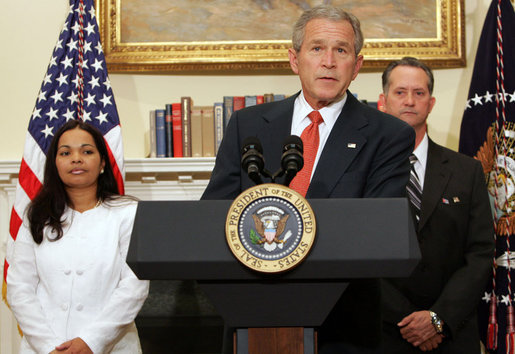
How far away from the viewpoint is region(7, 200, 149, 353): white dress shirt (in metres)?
2.81

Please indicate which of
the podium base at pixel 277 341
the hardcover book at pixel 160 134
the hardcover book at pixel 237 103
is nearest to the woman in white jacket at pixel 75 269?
the hardcover book at pixel 160 134

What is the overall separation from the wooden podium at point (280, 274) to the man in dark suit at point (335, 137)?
236 mm

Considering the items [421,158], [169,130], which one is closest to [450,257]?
[421,158]

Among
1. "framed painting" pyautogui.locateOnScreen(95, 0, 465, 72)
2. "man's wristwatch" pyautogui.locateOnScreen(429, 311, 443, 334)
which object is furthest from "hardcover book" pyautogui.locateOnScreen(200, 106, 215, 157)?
"man's wristwatch" pyautogui.locateOnScreen(429, 311, 443, 334)

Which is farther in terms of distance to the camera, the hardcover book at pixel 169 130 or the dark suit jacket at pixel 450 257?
the hardcover book at pixel 169 130

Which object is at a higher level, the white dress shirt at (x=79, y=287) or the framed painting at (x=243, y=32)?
the framed painting at (x=243, y=32)

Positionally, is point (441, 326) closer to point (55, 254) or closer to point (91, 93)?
point (55, 254)

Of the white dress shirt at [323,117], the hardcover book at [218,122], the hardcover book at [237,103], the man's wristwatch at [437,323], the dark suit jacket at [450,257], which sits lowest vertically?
the man's wristwatch at [437,323]

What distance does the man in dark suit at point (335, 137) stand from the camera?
1.64 meters

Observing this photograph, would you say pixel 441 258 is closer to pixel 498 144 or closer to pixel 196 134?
pixel 498 144

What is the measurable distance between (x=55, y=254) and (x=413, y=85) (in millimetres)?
1960

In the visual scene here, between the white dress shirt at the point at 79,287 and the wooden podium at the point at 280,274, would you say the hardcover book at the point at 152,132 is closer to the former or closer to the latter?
the white dress shirt at the point at 79,287

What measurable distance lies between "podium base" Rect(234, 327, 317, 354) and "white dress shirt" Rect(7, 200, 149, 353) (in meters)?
1.54

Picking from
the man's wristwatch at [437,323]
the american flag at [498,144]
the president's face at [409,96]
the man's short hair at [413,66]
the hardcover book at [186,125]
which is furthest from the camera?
the hardcover book at [186,125]
